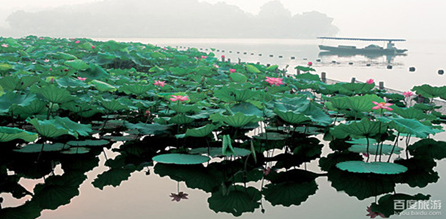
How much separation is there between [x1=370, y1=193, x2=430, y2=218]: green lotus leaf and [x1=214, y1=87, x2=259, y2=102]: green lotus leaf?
6.33 feet

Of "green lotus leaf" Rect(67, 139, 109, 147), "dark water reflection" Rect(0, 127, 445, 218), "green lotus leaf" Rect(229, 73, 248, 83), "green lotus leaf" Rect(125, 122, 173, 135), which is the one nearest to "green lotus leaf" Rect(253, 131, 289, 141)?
"dark water reflection" Rect(0, 127, 445, 218)

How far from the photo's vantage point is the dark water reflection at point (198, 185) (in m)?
3.45

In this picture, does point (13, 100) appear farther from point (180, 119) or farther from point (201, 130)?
point (201, 130)

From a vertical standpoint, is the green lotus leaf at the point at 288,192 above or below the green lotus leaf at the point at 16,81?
below

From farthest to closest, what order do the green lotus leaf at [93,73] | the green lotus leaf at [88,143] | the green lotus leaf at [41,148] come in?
the green lotus leaf at [93,73], the green lotus leaf at [88,143], the green lotus leaf at [41,148]

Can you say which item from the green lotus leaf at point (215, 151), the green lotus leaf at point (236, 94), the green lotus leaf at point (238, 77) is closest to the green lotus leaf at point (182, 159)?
the green lotus leaf at point (215, 151)

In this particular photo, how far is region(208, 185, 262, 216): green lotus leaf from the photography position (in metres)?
3.45

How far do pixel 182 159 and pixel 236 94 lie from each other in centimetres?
113

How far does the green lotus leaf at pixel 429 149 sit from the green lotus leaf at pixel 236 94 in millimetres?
2162

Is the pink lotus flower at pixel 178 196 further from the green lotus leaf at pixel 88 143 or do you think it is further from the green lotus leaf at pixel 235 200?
the green lotus leaf at pixel 88 143

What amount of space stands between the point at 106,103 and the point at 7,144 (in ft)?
4.02

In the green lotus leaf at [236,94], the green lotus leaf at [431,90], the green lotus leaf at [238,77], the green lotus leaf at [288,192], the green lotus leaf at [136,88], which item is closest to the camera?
the green lotus leaf at [288,192]

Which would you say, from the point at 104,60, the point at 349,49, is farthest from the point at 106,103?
the point at 349,49

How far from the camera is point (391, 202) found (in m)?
3.61
